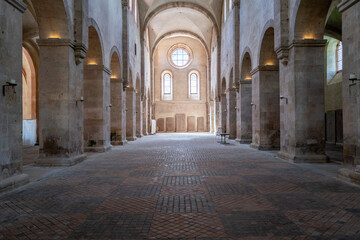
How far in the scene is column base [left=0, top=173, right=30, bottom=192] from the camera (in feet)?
18.6

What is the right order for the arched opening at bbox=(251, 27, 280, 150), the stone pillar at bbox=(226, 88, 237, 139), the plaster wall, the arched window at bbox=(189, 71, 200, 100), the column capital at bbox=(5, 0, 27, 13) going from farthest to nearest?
the arched window at bbox=(189, 71, 200, 100) → the plaster wall → the stone pillar at bbox=(226, 88, 237, 139) → the arched opening at bbox=(251, 27, 280, 150) → the column capital at bbox=(5, 0, 27, 13)

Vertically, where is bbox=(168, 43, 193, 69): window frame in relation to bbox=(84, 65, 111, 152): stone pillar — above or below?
above

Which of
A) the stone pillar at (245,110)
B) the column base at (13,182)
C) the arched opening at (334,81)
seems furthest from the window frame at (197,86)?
the column base at (13,182)

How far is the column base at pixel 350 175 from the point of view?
6.16 m

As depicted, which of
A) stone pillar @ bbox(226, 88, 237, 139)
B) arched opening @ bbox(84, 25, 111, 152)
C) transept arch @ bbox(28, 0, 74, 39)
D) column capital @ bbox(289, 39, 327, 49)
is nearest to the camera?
transept arch @ bbox(28, 0, 74, 39)

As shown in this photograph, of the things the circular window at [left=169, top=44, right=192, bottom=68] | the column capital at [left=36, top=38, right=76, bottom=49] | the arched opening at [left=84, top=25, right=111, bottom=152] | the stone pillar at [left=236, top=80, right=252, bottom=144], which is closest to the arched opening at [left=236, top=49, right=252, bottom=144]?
the stone pillar at [left=236, top=80, right=252, bottom=144]

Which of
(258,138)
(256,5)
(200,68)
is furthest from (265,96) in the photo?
(200,68)

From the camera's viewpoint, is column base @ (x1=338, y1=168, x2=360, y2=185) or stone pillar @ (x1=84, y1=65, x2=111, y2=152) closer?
column base @ (x1=338, y1=168, x2=360, y2=185)

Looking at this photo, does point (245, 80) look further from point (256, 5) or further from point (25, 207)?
point (25, 207)

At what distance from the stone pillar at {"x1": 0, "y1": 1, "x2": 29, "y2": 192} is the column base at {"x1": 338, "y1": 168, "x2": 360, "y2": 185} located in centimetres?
748

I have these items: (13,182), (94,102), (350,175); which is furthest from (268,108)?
(13,182)

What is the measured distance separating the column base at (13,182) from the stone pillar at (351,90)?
7472 mm

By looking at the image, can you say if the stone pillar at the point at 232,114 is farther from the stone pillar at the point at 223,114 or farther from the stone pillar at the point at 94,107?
the stone pillar at the point at 94,107

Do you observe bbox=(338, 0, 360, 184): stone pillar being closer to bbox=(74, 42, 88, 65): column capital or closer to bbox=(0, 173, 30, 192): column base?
bbox=(0, 173, 30, 192): column base
